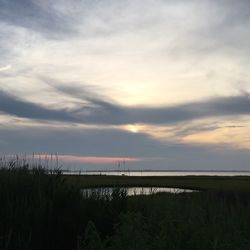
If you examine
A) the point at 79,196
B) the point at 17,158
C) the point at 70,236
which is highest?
the point at 17,158

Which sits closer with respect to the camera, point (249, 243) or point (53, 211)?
point (249, 243)

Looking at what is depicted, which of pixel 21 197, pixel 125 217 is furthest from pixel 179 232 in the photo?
pixel 21 197

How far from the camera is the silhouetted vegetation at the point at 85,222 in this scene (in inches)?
312

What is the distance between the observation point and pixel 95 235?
8.25m

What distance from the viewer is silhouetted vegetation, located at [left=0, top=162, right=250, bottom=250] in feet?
26.0

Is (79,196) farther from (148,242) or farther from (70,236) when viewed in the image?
(148,242)

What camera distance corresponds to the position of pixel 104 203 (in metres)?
13.1

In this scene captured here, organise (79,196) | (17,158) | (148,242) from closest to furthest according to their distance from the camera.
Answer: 1. (148,242)
2. (79,196)
3. (17,158)

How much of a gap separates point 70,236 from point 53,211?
0.84 metres

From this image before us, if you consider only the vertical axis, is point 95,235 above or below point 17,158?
below

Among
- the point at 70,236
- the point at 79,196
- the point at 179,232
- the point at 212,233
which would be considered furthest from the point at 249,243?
the point at 79,196

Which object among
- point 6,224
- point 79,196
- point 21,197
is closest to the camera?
point 6,224

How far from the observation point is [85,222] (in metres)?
11.6

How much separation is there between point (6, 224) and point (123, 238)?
3.74 metres
